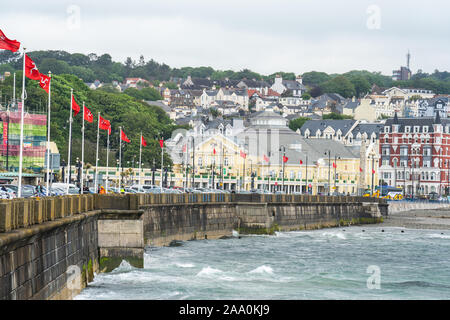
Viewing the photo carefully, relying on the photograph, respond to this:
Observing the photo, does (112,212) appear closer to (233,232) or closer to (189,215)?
(189,215)

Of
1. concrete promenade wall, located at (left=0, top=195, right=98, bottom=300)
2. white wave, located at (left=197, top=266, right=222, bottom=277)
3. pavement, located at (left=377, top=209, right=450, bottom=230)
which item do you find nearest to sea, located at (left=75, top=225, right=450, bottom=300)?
white wave, located at (left=197, top=266, right=222, bottom=277)

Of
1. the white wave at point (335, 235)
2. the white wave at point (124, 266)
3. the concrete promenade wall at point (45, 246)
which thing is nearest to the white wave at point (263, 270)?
the white wave at point (124, 266)

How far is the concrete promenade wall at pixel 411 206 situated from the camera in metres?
144

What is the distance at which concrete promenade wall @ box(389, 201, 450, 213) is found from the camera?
473 feet

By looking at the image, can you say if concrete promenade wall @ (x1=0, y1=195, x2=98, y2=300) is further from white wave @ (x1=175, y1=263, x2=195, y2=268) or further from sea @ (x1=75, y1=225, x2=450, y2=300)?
white wave @ (x1=175, y1=263, x2=195, y2=268)

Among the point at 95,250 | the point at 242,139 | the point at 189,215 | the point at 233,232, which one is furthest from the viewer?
the point at 242,139

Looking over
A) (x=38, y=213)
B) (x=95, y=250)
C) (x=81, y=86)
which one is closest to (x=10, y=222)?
(x=38, y=213)

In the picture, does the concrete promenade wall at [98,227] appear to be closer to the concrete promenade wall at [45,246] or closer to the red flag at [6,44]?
the concrete promenade wall at [45,246]

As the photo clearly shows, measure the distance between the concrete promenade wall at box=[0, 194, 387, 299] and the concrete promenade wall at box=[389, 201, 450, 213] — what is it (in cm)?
4870

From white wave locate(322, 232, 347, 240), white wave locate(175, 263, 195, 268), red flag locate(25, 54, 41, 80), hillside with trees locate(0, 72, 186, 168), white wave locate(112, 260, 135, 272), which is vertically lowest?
white wave locate(322, 232, 347, 240)

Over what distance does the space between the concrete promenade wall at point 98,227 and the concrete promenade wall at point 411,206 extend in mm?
48699

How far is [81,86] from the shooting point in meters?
194

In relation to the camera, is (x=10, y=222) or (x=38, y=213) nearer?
(x=10, y=222)
